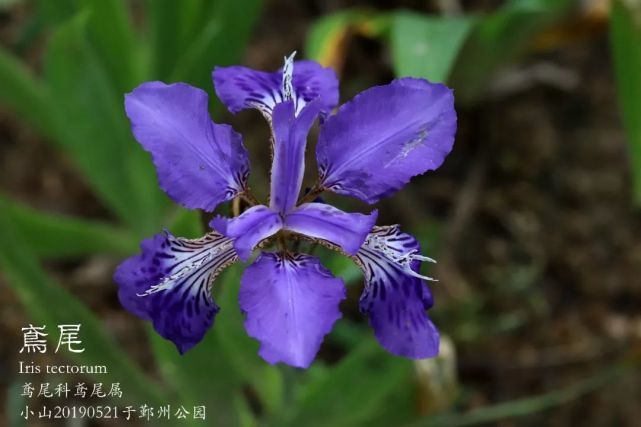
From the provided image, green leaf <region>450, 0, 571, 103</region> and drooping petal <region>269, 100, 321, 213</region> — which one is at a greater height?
green leaf <region>450, 0, 571, 103</region>

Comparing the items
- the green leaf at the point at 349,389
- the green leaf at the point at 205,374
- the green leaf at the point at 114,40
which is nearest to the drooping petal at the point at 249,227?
the green leaf at the point at 205,374

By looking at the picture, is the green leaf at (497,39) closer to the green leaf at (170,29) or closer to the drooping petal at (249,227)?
the green leaf at (170,29)

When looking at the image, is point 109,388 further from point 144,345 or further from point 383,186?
point 383,186

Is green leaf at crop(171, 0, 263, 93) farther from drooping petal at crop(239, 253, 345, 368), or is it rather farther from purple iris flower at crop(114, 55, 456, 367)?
drooping petal at crop(239, 253, 345, 368)

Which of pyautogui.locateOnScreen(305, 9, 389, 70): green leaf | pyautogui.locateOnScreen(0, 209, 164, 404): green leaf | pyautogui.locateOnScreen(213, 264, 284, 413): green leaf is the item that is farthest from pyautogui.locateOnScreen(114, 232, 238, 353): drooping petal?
pyautogui.locateOnScreen(305, 9, 389, 70): green leaf

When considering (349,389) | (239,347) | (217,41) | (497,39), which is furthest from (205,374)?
(497,39)

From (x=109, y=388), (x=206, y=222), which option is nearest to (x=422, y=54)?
(x=206, y=222)
